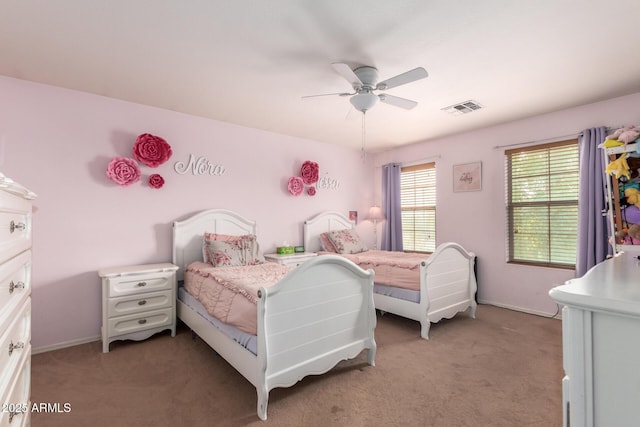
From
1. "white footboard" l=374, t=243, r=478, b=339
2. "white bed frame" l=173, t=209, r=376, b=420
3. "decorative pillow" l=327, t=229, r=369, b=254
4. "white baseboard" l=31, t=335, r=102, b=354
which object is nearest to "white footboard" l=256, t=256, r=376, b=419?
"white bed frame" l=173, t=209, r=376, b=420

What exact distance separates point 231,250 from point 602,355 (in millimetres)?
3130

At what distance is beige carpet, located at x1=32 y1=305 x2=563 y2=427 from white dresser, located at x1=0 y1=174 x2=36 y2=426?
0.80 m

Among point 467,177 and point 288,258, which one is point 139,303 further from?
point 467,177

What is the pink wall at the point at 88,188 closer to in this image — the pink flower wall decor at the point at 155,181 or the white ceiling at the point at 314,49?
the pink flower wall decor at the point at 155,181

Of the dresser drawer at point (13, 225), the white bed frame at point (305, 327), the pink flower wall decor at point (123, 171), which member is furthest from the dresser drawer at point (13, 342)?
the pink flower wall decor at point (123, 171)

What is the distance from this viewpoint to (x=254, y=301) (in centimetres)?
206

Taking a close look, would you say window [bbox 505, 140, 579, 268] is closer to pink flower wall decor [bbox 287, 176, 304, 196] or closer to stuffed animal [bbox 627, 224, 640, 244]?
pink flower wall decor [bbox 287, 176, 304, 196]

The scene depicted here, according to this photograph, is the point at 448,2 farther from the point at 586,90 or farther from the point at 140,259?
the point at 140,259

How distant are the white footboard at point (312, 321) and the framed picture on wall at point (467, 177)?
2609 mm

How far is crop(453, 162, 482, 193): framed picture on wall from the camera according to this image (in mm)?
4203

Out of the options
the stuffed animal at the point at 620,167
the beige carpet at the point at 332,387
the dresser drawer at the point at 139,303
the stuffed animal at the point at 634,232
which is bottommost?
the beige carpet at the point at 332,387

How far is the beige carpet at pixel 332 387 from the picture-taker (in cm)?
185

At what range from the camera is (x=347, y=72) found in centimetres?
219

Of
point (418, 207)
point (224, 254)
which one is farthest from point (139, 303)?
point (418, 207)
